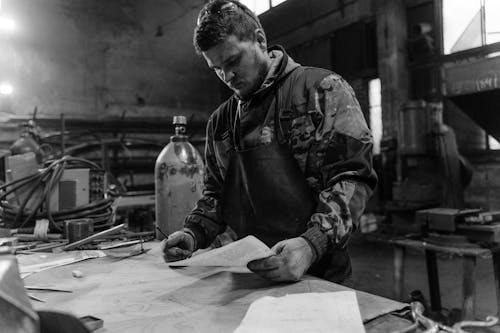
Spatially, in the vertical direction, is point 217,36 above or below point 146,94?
below

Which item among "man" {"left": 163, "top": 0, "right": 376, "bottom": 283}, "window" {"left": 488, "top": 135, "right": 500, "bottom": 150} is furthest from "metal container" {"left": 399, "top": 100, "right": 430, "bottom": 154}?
"man" {"left": 163, "top": 0, "right": 376, "bottom": 283}

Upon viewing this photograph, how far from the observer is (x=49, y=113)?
712cm

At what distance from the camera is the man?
51.6 inches

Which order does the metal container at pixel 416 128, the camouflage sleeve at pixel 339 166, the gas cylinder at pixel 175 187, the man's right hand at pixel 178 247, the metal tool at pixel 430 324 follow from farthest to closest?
the metal container at pixel 416 128 → the gas cylinder at pixel 175 187 → the man's right hand at pixel 178 247 → the camouflage sleeve at pixel 339 166 → the metal tool at pixel 430 324

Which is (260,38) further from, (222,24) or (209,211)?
(209,211)

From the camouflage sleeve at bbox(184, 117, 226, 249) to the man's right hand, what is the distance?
0.28ft

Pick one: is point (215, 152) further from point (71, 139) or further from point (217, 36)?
point (71, 139)

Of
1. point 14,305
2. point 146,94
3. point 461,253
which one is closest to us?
point 14,305

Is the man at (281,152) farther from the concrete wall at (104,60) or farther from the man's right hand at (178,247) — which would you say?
the concrete wall at (104,60)

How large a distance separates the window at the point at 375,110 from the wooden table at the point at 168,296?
5.52 meters

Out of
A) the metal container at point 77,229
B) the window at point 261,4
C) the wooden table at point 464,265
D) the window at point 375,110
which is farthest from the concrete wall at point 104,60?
the wooden table at point 464,265

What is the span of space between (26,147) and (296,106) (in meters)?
4.11

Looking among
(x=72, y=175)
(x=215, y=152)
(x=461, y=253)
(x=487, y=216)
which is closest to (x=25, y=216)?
(x=72, y=175)

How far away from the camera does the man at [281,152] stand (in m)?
1.31
